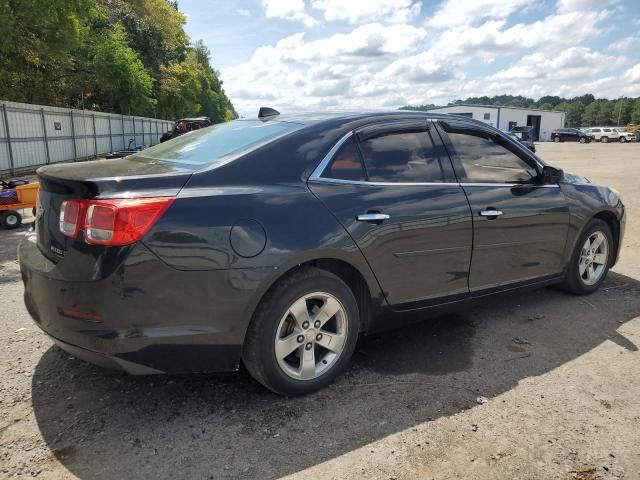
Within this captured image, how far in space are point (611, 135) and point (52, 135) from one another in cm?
5368

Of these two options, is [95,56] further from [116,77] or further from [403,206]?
[403,206]

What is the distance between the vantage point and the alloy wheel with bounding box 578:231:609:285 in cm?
479

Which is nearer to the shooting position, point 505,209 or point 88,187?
point 88,187

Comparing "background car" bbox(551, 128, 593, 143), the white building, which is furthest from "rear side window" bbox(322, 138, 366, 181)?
the white building

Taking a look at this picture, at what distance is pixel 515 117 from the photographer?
7531 cm

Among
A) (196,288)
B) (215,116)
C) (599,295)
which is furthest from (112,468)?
(215,116)

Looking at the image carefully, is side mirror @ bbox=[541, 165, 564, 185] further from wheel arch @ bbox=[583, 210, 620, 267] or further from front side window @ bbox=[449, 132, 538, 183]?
wheel arch @ bbox=[583, 210, 620, 267]

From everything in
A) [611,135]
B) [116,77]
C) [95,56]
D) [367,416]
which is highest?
[95,56]

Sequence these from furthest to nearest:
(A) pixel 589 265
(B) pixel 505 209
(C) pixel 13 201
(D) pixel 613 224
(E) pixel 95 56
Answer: (E) pixel 95 56 < (C) pixel 13 201 < (D) pixel 613 224 < (A) pixel 589 265 < (B) pixel 505 209

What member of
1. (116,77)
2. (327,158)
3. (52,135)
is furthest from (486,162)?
(116,77)

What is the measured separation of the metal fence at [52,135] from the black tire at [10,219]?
9.88 meters

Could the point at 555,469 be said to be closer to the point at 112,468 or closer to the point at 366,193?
the point at 366,193

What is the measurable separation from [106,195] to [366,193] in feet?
4.87

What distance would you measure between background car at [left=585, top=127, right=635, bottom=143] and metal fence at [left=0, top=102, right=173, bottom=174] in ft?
158
